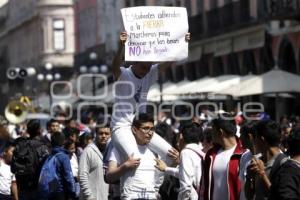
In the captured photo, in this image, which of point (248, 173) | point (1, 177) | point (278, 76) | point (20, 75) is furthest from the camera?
point (20, 75)

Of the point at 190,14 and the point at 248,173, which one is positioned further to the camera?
the point at 190,14

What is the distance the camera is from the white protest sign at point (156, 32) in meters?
10.7

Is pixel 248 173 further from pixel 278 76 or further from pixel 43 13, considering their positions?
pixel 43 13

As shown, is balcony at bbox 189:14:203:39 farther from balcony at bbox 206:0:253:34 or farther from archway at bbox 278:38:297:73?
archway at bbox 278:38:297:73

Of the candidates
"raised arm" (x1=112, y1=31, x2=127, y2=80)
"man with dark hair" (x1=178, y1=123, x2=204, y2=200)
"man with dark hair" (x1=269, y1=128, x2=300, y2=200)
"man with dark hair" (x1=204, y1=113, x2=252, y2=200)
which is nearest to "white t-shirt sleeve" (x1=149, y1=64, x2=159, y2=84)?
"raised arm" (x1=112, y1=31, x2=127, y2=80)

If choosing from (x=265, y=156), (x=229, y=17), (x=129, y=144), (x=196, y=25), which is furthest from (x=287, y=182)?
(x=196, y=25)

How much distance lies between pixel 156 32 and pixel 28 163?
11.0 ft

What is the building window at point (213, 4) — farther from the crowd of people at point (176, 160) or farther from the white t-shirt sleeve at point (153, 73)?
the white t-shirt sleeve at point (153, 73)

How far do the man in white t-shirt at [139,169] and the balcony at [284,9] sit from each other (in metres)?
24.8

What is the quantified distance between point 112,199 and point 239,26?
30.9m

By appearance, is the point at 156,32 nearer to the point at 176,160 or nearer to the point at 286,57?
the point at 176,160

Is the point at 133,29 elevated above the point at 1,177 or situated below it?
above

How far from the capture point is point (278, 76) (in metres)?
30.1

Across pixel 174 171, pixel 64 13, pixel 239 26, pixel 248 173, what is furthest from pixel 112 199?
pixel 64 13
